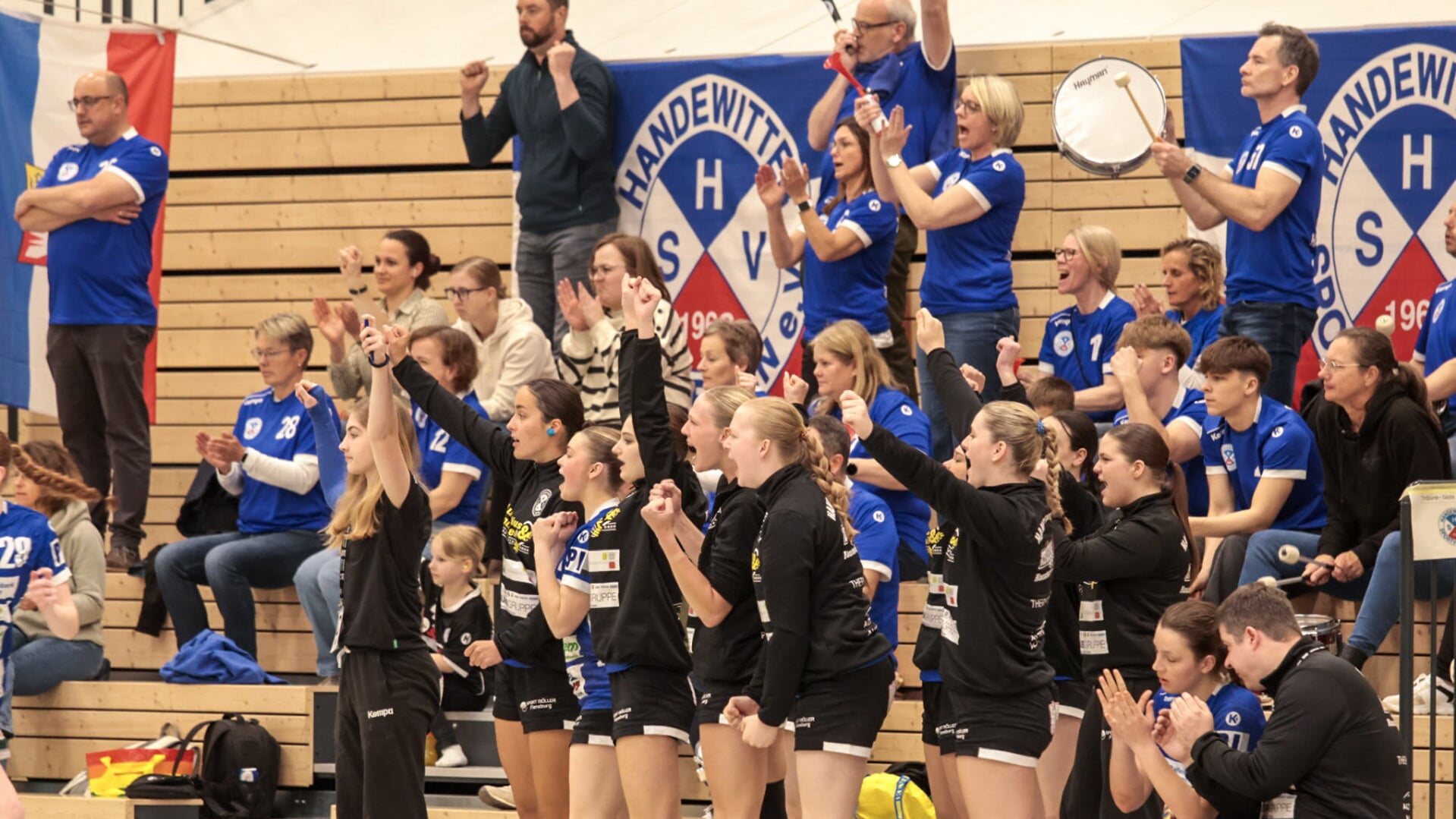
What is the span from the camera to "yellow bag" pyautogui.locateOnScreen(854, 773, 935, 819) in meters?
6.07

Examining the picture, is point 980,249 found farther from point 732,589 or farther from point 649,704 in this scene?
point 649,704

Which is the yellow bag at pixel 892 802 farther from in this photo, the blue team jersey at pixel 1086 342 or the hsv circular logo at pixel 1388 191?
the hsv circular logo at pixel 1388 191

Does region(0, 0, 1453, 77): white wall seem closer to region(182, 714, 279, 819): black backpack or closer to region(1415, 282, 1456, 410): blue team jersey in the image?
region(1415, 282, 1456, 410): blue team jersey

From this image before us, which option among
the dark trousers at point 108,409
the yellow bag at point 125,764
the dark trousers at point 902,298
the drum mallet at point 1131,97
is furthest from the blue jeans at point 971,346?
the dark trousers at point 108,409

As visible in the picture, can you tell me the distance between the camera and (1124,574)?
526 cm

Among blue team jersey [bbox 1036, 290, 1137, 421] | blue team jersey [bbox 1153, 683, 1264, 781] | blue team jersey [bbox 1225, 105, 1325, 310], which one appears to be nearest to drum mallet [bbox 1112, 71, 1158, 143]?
blue team jersey [bbox 1225, 105, 1325, 310]

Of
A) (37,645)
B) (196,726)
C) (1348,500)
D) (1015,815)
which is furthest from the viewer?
(37,645)

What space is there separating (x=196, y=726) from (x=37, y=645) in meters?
1.00

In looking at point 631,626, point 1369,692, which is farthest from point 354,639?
point 1369,692

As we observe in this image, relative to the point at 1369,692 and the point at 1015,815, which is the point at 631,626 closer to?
the point at 1015,815

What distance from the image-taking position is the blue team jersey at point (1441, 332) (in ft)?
22.1

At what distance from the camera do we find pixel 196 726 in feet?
22.9

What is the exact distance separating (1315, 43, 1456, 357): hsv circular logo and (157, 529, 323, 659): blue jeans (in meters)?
4.79

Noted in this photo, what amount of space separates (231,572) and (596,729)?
284 cm
